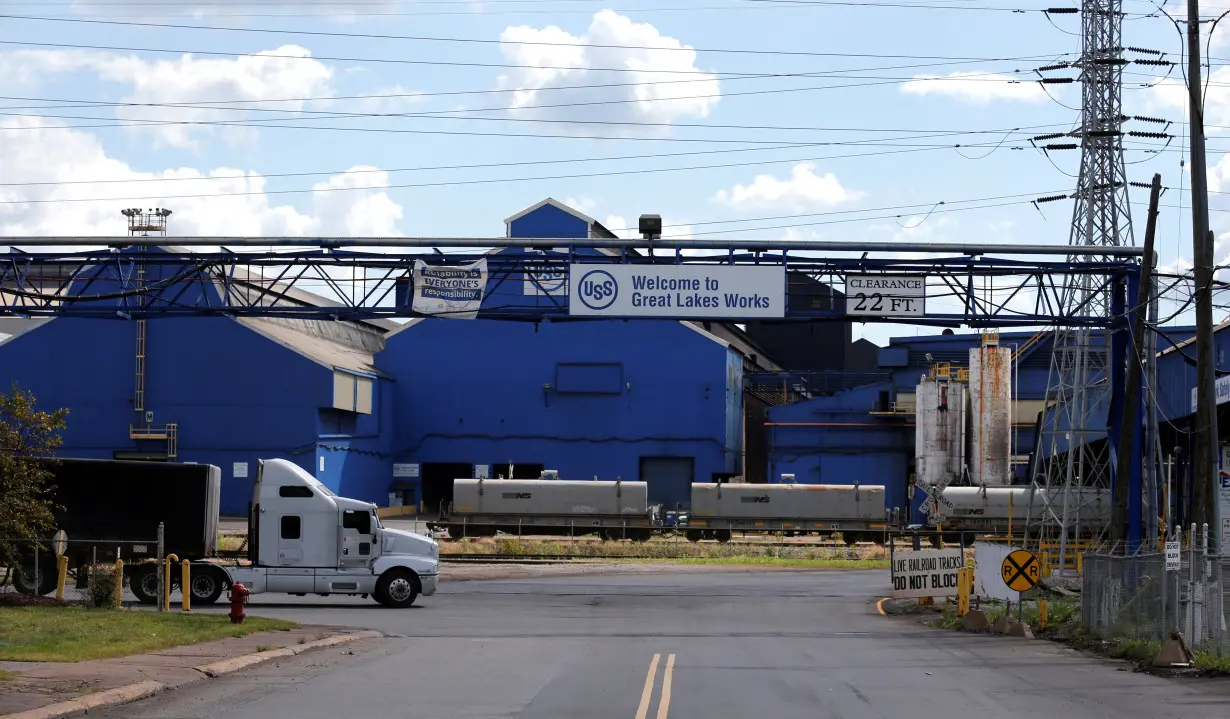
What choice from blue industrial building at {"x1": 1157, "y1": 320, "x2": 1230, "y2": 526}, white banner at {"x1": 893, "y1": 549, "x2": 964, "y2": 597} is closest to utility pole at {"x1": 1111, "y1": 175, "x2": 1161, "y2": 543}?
white banner at {"x1": 893, "y1": 549, "x2": 964, "y2": 597}

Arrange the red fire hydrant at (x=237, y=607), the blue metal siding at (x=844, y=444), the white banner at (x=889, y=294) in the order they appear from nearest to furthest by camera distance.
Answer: the red fire hydrant at (x=237, y=607)
the white banner at (x=889, y=294)
the blue metal siding at (x=844, y=444)

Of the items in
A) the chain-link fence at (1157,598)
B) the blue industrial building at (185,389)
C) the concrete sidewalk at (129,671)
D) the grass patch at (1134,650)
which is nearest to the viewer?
the concrete sidewalk at (129,671)

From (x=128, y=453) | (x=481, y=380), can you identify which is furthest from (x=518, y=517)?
(x=128, y=453)

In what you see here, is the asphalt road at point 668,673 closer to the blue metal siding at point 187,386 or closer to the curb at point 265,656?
the curb at point 265,656

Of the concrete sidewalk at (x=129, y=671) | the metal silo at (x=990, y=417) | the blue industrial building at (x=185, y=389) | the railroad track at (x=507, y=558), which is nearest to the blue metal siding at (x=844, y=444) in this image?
the metal silo at (x=990, y=417)

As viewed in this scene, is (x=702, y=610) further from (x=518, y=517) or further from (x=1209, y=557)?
(x=518, y=517)

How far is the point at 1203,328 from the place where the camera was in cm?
2238

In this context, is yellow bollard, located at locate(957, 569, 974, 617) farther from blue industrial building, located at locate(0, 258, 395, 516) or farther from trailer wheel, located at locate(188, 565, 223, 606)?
blue industrial building, located at locate(0, 258, 395, 516)

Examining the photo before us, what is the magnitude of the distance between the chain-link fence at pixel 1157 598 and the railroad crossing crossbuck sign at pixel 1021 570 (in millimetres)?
900

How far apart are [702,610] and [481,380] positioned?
3936cm

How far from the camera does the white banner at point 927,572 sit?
90.0 ft

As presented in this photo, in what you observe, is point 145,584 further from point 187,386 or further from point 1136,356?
point 187,386

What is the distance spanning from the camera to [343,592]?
28250 millimetres

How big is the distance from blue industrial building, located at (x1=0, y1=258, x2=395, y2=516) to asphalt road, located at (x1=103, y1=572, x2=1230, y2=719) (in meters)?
32.0
